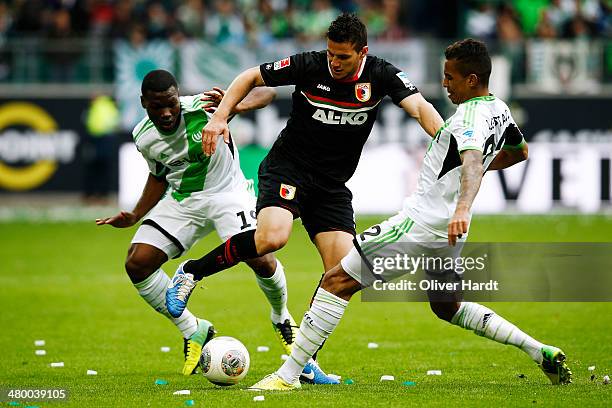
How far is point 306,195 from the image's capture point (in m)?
8.20

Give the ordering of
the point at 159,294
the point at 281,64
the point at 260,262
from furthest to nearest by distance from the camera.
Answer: the point at 159,294
the point at 260,262
the point at 281,64

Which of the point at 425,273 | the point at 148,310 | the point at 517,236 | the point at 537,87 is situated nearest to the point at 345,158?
the point at 425,273

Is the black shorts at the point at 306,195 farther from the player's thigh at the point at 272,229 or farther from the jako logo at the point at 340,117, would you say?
the jako logo at the point at 340,117

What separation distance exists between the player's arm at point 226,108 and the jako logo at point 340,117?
490 mm

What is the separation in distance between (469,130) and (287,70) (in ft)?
5.29

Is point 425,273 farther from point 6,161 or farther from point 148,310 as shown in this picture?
point 6,161

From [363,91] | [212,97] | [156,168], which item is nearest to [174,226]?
[156,168]

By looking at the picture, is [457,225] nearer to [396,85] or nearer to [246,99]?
[396,85]

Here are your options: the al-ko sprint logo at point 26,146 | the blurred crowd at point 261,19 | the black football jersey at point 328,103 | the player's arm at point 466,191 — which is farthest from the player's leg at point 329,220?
the blurred crowd at point 261,19

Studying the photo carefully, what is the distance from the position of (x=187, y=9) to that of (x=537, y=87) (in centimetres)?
748

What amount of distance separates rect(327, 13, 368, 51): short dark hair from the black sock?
1454 mm

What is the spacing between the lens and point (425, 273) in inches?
291

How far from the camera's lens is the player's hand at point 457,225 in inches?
257

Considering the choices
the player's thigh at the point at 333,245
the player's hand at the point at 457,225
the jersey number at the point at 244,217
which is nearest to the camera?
the player's hand at the point at 457,225
